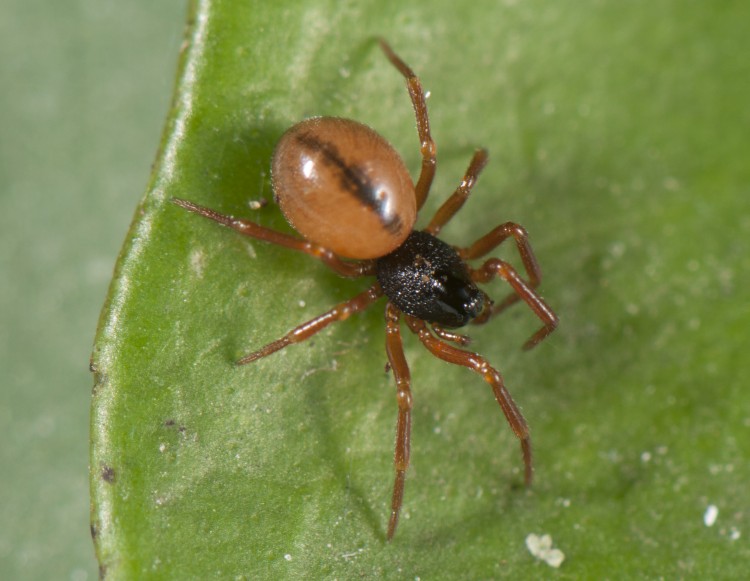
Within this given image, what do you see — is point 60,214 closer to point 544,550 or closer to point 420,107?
point 420,107

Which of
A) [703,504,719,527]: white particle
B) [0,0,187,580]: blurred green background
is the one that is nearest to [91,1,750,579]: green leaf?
[703,504,719,527]: white particle

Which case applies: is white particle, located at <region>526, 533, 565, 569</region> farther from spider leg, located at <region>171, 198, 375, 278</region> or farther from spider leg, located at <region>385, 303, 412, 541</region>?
spider leg, located at <region>171, 198, 375, 278</region>

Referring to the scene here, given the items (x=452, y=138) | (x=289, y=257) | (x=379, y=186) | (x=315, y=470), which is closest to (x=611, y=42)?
(x=452, y=138)

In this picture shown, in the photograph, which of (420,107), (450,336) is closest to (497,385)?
(450,336)

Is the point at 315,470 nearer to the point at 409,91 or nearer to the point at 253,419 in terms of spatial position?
the point at 253,419

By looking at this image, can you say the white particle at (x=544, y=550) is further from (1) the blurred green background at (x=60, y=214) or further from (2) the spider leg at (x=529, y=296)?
(1) the blurred green background at (x=60, y=214)
